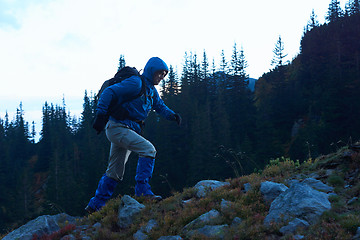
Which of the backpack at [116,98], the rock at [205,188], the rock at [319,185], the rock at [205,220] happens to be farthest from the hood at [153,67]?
the rock at [319,185]

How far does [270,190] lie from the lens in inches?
183

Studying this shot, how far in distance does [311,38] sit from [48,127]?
66.1 metres

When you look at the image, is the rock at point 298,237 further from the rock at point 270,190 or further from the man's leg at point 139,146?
the man's leg at point 139,146

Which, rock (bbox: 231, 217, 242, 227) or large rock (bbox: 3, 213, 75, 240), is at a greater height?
rock (bbox: 231, 217, 242, 227)

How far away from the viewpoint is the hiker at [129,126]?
523cm

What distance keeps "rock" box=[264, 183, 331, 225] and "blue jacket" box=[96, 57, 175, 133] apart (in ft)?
9.27

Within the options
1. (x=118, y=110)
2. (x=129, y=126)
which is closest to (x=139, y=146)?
(x=129, y=126)

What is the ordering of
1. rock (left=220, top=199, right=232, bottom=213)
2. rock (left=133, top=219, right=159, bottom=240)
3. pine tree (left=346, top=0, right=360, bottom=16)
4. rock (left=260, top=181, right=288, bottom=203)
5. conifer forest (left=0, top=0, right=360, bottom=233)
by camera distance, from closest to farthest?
rock (left=133, top=219, right=159, bottom=240), rock (left=220, top=199, right=232, bottom=213), rock (left=260, top=181, right=288, bottom=203), conifer forest (left=0, top=0, right=360, bottom=233), pine tree (left=346, top=0, right=360, bottom=16)

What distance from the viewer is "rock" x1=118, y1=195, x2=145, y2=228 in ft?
15.8

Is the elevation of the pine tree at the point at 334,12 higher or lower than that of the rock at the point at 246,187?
higher

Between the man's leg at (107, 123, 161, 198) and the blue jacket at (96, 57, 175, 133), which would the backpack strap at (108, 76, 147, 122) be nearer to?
the blue jacket at (96, 57, 175, 133)

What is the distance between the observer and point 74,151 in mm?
69062

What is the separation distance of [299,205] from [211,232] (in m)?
1.16

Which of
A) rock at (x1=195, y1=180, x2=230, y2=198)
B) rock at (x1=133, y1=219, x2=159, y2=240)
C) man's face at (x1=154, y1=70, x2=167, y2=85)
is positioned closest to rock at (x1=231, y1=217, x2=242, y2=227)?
rock at (x1=133, y1=219, x2=159, y2=240)
